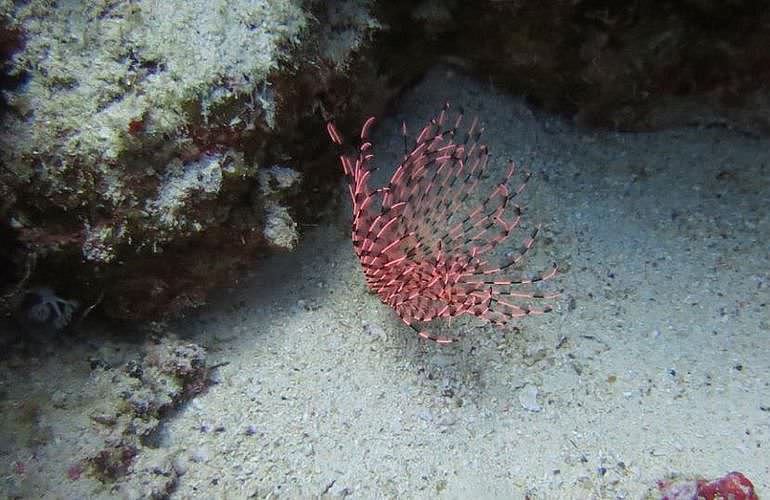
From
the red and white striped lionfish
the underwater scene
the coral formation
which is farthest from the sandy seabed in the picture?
the coral formation

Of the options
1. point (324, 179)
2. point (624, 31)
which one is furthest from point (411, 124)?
point (624, 31)

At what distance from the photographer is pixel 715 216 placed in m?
3.63

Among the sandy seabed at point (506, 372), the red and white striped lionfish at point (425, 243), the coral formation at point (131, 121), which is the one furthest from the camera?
the red and white striped lionfish at point (425, 243)

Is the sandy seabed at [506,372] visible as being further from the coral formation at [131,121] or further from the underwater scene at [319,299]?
the coral formation at [131,121]

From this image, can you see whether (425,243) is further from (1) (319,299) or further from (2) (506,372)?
(2) (506,372)

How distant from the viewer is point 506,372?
3.05 meters

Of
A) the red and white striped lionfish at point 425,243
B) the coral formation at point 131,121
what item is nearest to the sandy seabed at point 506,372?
the red and white striped lionfish at point 425,243

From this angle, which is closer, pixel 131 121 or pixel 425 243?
pixel 131 121

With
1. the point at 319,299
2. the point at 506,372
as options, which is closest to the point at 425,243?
the point at 319,299

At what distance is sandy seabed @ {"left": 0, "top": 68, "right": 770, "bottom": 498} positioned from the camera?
2.60 metres

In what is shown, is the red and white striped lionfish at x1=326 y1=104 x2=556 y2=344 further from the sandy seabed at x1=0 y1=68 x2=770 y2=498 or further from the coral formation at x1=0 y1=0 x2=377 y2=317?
the coral formation at x1=0 y1=0 x2=377 y2=317

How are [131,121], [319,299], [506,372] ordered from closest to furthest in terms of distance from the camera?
[131,121] → [506,372] → [319,299]

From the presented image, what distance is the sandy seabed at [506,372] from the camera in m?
2.60

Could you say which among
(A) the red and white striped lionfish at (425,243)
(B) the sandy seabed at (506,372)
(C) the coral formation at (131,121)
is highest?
(C) the coral formation at (131,121)
